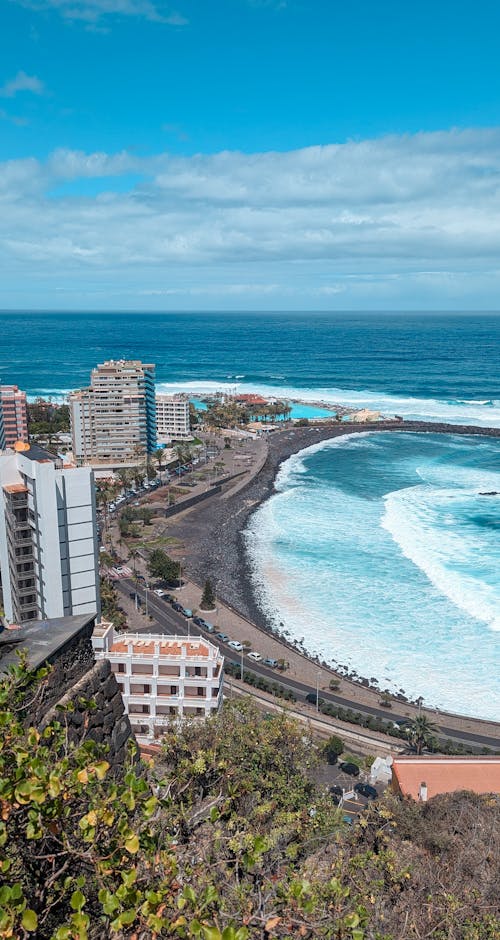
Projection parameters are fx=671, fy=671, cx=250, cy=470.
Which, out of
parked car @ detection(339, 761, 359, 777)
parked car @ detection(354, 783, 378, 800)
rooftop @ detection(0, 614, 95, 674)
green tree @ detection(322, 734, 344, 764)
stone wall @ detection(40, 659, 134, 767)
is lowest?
parked car @ detection(339, 761, 359, 777)

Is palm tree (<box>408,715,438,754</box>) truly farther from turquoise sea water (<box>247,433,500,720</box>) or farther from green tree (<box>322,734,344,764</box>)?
turquoise sea water (<box>247,433,500,720</box>)

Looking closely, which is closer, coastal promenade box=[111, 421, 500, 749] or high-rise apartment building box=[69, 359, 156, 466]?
coastal promenade box=[111, 421, 500, 749]

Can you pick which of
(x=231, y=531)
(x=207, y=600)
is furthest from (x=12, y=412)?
(x=207, y=600)

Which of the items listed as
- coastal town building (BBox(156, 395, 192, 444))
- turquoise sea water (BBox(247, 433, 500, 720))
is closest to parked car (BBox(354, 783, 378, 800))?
turquoise sea water (BBox(247, 433, 500, 720))

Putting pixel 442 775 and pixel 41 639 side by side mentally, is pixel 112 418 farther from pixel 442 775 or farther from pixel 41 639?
pixel 41 639

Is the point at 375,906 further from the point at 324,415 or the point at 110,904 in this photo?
the point at 324,415

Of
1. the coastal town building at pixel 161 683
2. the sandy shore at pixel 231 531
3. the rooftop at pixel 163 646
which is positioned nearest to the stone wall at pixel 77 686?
the coastal town building at pixel 161 683

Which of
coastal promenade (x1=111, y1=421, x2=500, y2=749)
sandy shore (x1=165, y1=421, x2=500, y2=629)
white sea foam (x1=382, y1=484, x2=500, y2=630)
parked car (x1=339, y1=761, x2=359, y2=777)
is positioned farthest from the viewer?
sandy shore (x1=165, y1=421, x2=500, y2=629)
